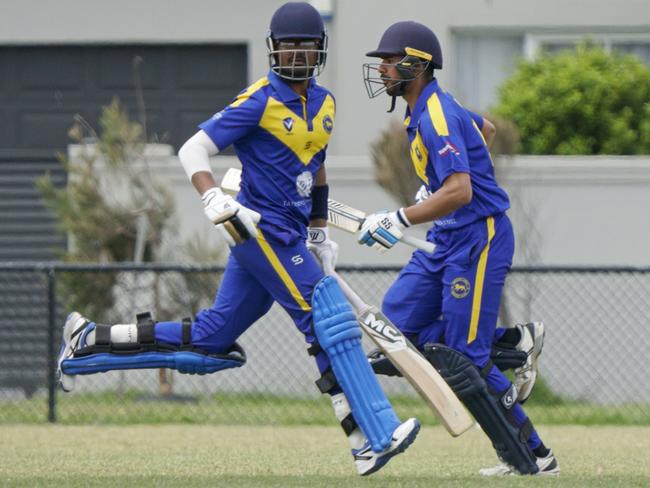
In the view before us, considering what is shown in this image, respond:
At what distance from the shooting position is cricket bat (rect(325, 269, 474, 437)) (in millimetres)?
6684

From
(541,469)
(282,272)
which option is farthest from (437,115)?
(541,469)

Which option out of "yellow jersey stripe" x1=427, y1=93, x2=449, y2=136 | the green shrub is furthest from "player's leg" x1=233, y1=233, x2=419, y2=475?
the green shrub

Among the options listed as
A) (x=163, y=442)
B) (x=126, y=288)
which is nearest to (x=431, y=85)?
(x=163, y=442)

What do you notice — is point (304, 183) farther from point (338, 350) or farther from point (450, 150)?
point (338, 350)

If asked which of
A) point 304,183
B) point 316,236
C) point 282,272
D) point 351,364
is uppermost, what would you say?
point 304,183

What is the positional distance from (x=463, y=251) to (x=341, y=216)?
65cm

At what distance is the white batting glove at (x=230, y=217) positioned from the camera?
612cm

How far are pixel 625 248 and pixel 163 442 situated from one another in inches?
210

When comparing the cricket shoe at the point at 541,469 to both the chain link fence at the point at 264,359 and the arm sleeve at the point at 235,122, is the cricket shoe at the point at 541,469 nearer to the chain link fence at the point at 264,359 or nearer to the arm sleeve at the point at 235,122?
the arm sleeve at the point at 235,122

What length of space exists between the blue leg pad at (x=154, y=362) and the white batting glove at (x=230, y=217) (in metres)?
0.72

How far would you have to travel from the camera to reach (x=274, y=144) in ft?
21.4

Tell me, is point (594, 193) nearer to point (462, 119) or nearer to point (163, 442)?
point (163, 442)

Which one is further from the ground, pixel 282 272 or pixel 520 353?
pixel 282 272

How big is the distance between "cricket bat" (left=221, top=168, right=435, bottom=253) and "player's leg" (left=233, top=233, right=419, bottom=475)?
1.95ft
